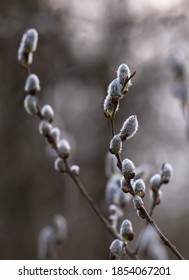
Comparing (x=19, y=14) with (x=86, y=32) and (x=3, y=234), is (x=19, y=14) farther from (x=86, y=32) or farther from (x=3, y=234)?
(x=3, y=234)

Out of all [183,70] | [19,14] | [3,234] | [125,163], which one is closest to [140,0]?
[19,14]

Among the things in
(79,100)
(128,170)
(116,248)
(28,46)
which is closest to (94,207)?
(116,248)

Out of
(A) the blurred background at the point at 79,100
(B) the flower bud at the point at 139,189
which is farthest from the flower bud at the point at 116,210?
(A) the blurred background at the point at 79,100

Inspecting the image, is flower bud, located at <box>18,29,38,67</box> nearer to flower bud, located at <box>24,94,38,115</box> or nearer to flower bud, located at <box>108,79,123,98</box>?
flower bud, located at <box>24,94,38,115</box>

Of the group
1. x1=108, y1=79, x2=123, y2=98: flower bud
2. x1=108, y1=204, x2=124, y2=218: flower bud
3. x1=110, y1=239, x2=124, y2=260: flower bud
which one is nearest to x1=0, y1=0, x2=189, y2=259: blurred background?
x1=108, y1=204, x2=124, y2=218: flower bud

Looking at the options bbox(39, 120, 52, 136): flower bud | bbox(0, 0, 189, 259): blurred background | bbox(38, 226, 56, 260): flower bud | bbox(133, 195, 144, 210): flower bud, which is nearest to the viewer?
bbox(133, 195, 144, 210): flower bud

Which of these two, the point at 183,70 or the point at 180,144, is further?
the point at 180,144

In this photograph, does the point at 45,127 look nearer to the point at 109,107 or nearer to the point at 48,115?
the point at 48,115

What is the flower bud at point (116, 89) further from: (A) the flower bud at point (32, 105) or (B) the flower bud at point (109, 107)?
(A) the flower bud at point (32, 105)
